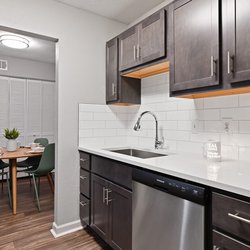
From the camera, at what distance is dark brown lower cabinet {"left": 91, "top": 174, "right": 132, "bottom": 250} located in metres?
1.54

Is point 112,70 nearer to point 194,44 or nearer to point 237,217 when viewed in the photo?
point 194,44

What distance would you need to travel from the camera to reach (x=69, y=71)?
224 centimetres

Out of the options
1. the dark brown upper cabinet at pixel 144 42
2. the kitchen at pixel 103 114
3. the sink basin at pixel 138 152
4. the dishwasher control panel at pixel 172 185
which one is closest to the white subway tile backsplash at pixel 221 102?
the kitchen at pixel 103 114

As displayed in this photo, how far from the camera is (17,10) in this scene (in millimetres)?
1950

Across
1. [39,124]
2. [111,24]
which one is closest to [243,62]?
[111,24]

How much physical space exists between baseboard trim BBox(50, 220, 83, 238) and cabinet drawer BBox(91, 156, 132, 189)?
717 mm

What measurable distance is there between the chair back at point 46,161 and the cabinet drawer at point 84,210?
937mm

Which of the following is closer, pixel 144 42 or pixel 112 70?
pixel 144 42

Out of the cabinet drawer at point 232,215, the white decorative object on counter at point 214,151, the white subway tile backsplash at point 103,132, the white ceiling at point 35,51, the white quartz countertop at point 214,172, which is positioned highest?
the white ceiling at point 35,51

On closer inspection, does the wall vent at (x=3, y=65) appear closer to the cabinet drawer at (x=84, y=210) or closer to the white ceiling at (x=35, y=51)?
the white ceiling at (x=35, y=51)

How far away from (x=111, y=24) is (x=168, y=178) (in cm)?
213

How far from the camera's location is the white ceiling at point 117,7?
2172 mm

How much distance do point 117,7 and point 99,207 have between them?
7.02 feet

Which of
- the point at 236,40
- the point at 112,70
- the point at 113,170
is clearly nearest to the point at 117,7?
the point at 112,70
